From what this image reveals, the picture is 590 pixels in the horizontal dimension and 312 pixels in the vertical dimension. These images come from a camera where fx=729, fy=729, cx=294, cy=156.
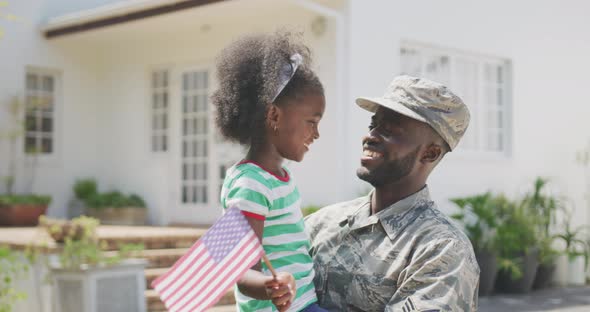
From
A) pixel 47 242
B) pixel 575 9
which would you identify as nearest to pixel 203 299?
pixel 47 242

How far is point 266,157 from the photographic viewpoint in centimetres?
246

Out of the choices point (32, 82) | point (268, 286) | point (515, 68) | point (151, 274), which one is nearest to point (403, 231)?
point (268, 286)

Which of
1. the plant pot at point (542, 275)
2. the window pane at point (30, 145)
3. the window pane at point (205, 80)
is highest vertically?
the window pane at point (205, 80)

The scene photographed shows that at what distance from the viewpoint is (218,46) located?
31.3ft

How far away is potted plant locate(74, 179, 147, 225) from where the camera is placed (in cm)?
1022

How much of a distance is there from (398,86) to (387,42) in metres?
6.32

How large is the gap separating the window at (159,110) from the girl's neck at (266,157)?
8.27m

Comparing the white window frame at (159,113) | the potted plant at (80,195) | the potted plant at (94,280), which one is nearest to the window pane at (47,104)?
the potted plant at (80,195)

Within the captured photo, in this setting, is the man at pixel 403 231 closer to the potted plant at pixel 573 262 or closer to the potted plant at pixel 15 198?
the potted plant at pixel 573 262

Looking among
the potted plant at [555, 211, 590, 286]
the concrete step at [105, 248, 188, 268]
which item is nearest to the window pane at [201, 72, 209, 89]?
the concrete step at [105, 248, 188, 268]

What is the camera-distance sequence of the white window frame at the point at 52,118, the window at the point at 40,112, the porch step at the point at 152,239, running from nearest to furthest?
the porch step at the point at 152,239 → the white window frame at the point at 52,118 → the window at the point at 40,112

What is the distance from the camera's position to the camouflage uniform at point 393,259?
2.11m

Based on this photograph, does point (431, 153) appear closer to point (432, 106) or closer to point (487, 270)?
point (432, 106)

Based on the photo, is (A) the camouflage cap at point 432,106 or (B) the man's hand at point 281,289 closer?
(B) the man's hand at point 281,289
